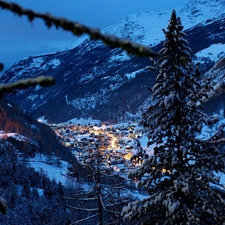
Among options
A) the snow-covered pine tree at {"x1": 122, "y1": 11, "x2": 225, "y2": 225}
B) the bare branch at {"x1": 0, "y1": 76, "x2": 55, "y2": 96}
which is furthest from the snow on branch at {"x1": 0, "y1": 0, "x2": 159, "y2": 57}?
the snow-covered pine tree at {"x1": 122, "y1": 11, "x2": 225, "y2": 225}

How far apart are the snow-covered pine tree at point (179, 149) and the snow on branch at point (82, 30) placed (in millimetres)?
6970

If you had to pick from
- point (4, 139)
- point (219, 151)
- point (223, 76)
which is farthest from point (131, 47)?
point (223, 76)

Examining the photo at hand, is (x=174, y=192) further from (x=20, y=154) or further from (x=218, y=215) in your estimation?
(x=20, y=154)

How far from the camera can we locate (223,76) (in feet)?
545

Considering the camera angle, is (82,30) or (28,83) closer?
(82,30)

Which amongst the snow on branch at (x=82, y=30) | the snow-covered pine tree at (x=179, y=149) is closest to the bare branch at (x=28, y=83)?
the snow on branch at (x=82, y=30)

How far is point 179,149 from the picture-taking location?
8.48 meters

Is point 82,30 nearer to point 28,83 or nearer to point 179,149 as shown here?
point 28,83

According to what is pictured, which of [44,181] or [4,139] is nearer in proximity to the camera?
[44,181]

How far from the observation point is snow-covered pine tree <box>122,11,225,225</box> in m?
8.34

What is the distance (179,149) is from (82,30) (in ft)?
24.6

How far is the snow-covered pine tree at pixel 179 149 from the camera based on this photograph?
8.34 metres

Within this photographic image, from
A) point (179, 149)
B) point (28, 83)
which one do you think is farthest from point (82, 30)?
point (179, 149)

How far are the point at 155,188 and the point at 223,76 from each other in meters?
170
